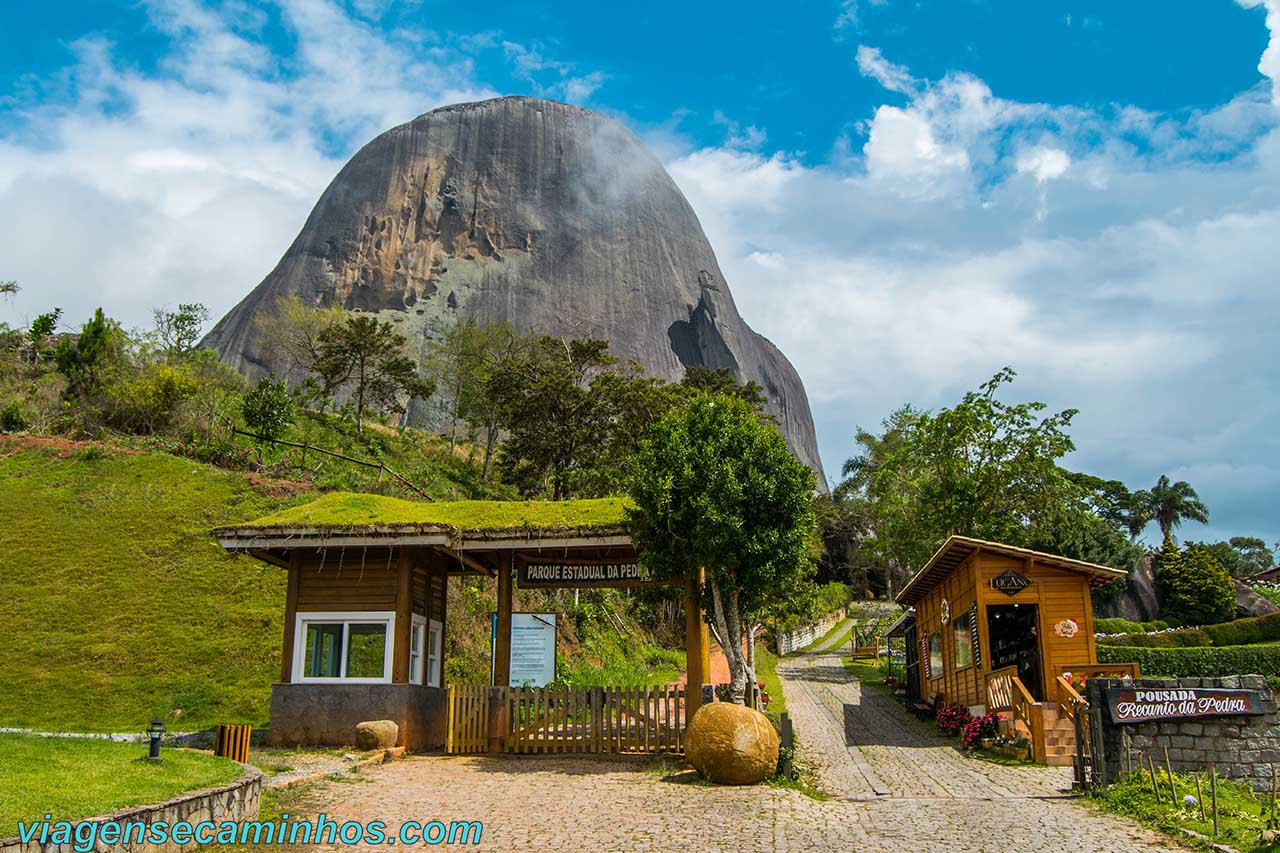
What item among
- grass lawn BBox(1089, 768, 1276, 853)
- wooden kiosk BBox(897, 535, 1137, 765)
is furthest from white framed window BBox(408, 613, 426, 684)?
grass lawn BBox(1089, 768, 1276, 853)

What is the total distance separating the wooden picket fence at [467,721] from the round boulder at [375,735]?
3.06ft

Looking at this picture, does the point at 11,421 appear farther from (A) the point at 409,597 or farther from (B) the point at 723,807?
(B) the point at 723,807

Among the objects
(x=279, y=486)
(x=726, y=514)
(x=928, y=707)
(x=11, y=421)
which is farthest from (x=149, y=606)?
(x=928, y=707)

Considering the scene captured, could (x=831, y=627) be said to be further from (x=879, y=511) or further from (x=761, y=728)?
(x=761, y=728)

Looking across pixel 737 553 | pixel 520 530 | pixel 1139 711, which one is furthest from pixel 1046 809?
pixel 520 530

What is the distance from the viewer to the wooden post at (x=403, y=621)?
1599 centimetres

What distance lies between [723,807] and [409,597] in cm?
775

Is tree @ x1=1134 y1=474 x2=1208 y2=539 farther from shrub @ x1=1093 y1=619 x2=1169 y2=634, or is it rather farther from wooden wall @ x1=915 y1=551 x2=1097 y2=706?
wooden wall @ x1=915 y1=551 x2=1097 y2=706

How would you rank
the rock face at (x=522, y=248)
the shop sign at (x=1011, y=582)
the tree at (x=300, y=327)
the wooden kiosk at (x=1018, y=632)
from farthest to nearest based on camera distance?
the rock face at (x=522, y=248) < the tree at (x=300, y=327) < the shop sign at (x=1011, y=582) < the wooden kiosk at (x=1018, y=632)

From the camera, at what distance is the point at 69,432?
3403 centimetres

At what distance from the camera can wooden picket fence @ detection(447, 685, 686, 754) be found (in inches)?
599

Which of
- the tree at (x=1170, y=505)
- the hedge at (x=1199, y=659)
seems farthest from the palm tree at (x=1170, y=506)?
the hedge at (x=1199, y=659)

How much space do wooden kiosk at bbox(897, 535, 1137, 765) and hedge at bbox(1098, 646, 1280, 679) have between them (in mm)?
11203

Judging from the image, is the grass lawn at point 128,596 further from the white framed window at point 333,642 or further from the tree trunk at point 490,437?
the tree trunk at point 490,437
